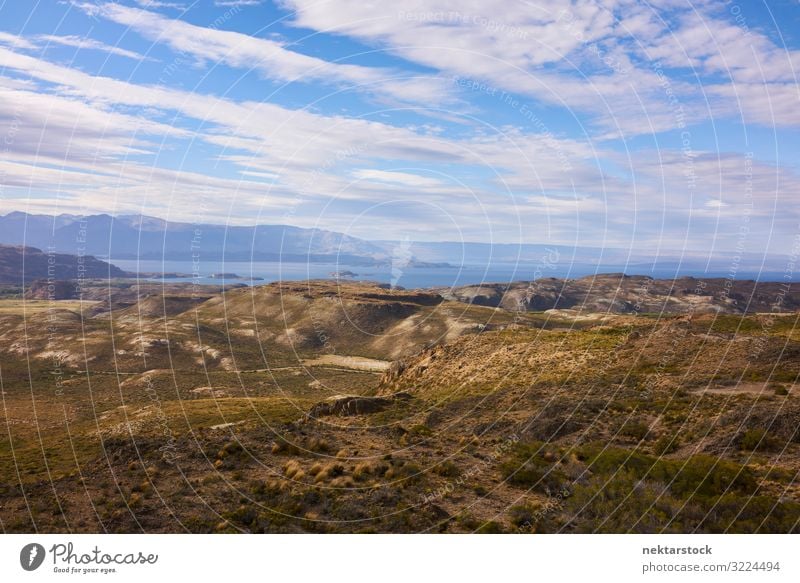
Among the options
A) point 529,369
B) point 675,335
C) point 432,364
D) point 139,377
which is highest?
point 675,335

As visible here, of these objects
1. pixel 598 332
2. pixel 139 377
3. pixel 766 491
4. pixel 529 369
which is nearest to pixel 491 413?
pixel 529 369

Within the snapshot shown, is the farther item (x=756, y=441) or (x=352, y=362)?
(x=352, y=362)

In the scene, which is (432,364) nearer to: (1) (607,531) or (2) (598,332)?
(2) (598,332)

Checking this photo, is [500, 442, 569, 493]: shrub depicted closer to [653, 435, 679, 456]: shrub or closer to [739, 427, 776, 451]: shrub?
[653, 435, 679, 456]: shrub

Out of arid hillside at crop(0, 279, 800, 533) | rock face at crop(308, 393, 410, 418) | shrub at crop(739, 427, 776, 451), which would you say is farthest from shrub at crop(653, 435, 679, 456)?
rock face at crop(308, 393, 410, 418)

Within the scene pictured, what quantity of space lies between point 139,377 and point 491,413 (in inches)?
3400

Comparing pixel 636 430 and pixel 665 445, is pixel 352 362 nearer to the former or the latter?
pixel 636 430

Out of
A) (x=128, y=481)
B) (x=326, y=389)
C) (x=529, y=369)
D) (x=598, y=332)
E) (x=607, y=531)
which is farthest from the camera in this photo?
(x=326, y=389)

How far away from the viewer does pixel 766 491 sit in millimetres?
23109

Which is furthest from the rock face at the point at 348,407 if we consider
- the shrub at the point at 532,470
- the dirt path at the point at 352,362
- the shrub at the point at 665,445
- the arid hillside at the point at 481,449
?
the dirt path at the point at 352,362

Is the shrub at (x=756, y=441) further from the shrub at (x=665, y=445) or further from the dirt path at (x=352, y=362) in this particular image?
the dirt path at (x=352, y=362)

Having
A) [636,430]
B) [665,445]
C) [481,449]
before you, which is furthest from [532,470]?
[636,430]

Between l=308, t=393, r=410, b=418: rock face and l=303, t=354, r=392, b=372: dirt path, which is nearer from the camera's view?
l=308, t=393, r=410, b=418: rock face

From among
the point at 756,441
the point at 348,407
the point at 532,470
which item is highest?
the point at 756,441
